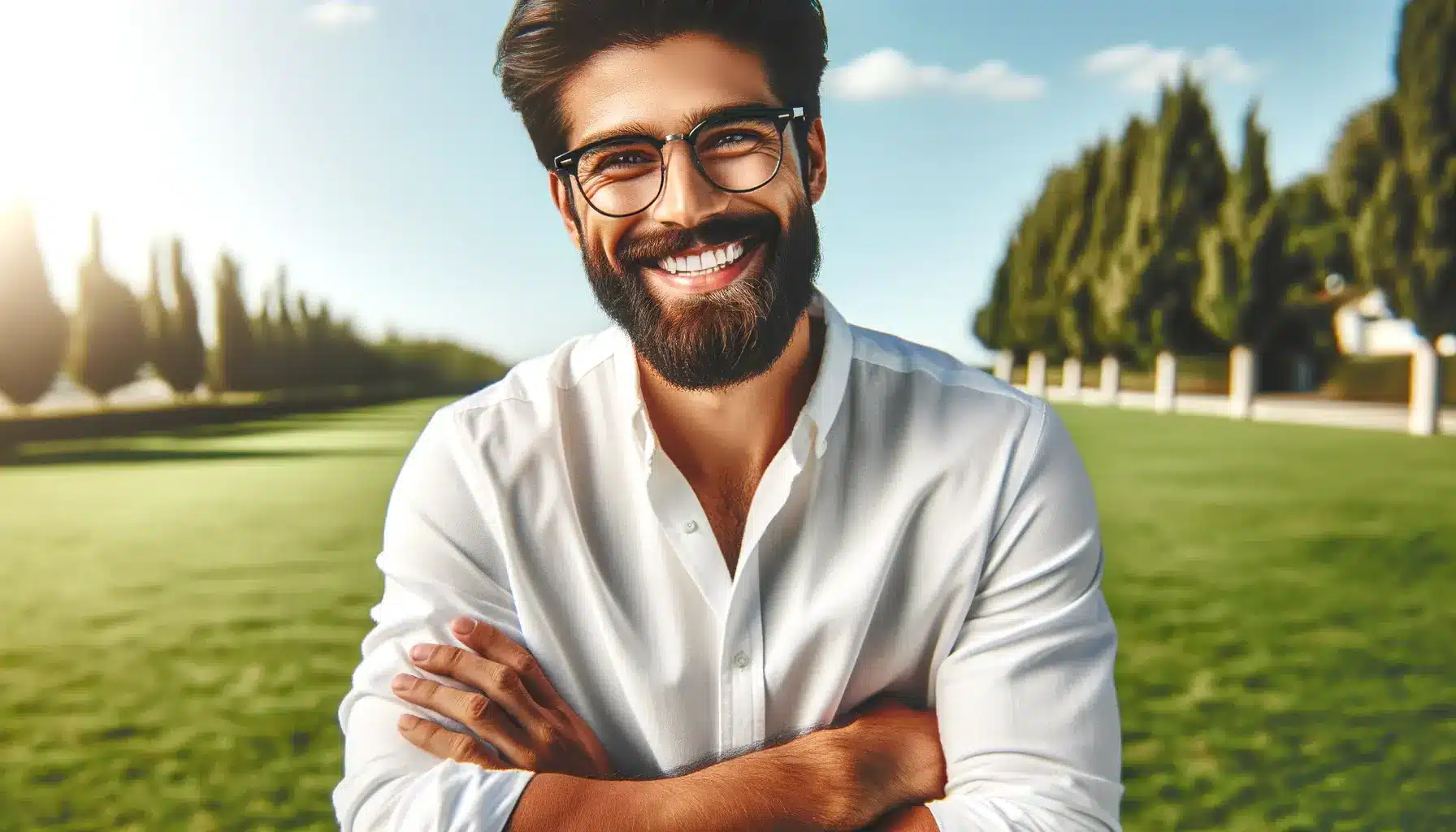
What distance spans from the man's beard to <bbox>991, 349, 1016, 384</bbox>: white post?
44.9 metres

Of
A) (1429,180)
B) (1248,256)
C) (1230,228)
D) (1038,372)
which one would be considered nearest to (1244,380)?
(1248,256)

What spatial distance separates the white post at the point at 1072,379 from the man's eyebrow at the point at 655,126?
38171 mm

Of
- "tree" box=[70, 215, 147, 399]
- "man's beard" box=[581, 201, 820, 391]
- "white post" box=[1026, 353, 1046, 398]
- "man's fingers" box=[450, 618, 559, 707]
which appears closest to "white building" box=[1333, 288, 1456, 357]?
"white post" box=[1026, 353, 1046, 398]

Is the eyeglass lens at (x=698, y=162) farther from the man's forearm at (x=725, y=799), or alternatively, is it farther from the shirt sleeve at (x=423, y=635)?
the man's forearm at (x=725, y=799)

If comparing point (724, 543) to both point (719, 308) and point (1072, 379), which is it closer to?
point (719, 308)

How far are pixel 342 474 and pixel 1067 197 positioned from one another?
31.0 metres

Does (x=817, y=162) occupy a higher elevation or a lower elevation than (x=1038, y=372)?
higher

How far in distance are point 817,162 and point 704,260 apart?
404mm

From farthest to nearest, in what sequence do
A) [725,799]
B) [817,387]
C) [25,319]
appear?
[25,319]
[817,387]
[725,799]

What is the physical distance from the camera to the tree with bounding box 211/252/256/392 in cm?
3750

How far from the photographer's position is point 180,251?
118 feet

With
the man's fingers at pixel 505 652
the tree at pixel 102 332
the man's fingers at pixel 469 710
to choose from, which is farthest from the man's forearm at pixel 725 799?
the tree at pixel 102 332

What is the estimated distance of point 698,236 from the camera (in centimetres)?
201

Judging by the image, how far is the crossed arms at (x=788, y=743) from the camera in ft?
6.01
